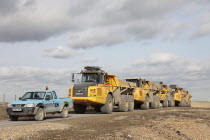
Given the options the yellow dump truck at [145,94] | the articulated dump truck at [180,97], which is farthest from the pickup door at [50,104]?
the articulated dump truck at [180,97]

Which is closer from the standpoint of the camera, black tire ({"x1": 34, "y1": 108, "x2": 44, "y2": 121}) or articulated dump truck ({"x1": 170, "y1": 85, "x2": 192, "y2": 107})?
black tire ({"x1": 34, "y1": 108, "x2": 44, "y2": 121})

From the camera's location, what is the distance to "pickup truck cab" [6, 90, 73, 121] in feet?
49.8

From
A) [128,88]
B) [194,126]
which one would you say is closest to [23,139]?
[194,126]

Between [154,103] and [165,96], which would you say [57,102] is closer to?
[154,103]

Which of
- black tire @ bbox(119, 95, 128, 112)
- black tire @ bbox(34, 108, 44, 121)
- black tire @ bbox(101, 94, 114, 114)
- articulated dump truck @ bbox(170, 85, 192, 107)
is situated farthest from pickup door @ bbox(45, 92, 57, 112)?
articulated dump truck @ bbox(170, 85, 192, 107)

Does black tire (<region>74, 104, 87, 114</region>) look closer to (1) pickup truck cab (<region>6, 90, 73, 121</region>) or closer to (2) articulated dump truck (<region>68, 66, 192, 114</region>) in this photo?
(2) articulated dump truck (<region>68, 66, 192, 114</region>)

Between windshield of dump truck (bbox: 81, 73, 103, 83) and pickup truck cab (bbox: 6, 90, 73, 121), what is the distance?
3.35 m

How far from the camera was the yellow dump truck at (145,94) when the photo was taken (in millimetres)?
27781

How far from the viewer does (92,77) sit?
21156 millimetres

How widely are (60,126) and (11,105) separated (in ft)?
16.0

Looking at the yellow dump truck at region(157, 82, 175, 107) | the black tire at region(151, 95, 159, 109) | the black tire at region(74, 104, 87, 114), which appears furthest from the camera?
the yellow dump truck at region(157, 82, 175, 107)

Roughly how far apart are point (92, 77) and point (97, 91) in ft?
4.70

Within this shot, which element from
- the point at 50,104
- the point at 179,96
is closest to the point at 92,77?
the point at 50,104

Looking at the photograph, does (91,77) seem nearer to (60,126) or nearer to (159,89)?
(60,126)
